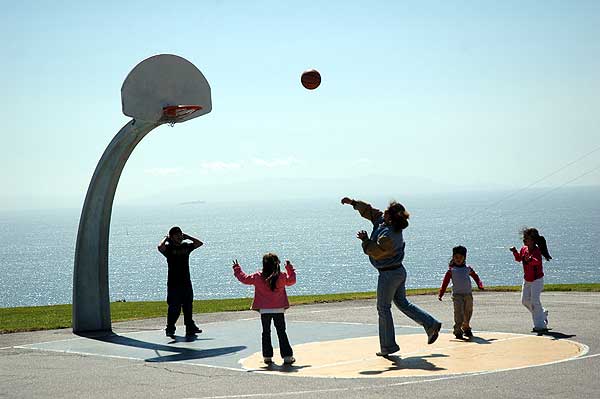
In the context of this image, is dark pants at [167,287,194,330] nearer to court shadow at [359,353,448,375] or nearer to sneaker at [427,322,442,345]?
court shadow at [359,353,448,375]

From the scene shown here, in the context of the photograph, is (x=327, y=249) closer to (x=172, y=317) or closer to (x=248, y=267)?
(x=248, y=267)

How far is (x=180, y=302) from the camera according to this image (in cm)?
1683

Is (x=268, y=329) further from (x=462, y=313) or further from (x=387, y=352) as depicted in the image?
(x=462, y=313)

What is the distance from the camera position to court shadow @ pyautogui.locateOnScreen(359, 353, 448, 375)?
39.7 ft

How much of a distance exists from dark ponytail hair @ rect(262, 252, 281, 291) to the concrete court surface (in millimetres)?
1086

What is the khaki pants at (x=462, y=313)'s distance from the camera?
49.0 ft

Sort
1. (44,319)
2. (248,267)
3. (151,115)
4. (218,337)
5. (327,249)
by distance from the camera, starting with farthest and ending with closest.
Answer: (327,249)
(248,267)
(44,319)
(151,115)
(218,337)

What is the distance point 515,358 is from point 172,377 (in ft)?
14.4

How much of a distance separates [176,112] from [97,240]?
9.10 feet

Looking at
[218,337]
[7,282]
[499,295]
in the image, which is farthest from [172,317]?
[7,282]

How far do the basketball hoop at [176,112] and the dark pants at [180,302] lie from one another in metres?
3.18

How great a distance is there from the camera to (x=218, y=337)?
54.0ft

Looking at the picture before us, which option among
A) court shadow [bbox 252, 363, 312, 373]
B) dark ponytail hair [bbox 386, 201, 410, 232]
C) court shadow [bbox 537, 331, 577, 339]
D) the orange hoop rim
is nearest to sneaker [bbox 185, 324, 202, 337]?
the orange hoop rim

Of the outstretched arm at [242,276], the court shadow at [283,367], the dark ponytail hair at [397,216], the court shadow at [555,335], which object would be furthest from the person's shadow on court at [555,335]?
the outstretched arm at [242,276]
